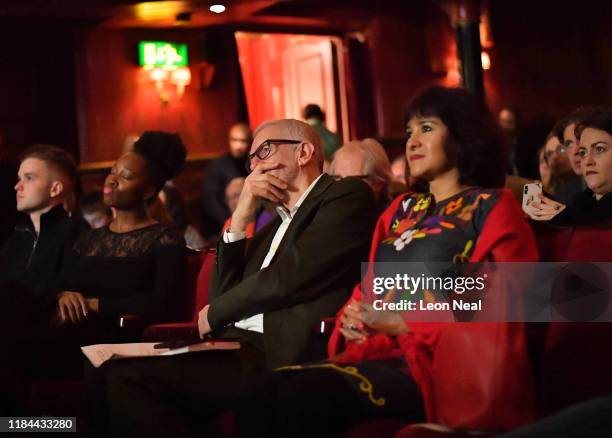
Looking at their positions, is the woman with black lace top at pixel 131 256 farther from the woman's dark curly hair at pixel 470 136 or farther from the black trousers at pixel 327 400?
the woman's dark curly hair at pixel 470 136

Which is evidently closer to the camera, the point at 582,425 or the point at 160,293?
the point at 582,425

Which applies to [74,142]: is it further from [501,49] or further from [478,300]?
[478,300]

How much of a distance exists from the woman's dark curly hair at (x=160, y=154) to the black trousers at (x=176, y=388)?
43.0 inches

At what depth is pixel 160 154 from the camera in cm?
358

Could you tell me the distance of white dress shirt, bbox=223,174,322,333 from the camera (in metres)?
2.75

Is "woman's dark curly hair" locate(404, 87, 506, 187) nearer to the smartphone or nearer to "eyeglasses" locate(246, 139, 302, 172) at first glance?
the smartphone

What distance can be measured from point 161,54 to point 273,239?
5.73 m

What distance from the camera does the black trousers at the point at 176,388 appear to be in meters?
2.54

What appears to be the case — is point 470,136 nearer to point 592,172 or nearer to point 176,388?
point 592,172

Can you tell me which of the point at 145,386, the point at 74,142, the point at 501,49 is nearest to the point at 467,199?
the point at 145,386

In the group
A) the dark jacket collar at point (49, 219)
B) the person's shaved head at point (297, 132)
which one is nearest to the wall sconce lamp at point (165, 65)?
the dark jacket collar at point (49, 219)

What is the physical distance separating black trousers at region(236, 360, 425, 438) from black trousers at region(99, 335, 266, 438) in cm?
33

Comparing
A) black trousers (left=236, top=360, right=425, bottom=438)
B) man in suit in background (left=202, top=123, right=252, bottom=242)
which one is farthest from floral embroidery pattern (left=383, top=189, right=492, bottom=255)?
man in suit in background (left=202, top=123, right=252, bottom=242)

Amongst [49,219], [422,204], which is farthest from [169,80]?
[422,204]
